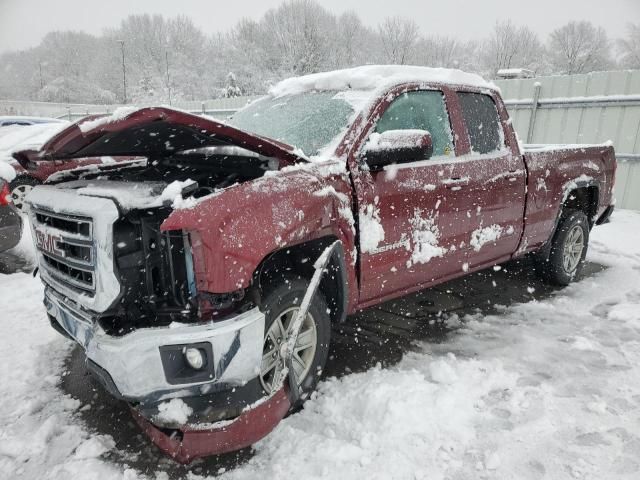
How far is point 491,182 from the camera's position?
140 inches

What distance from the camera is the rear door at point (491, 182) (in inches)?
137

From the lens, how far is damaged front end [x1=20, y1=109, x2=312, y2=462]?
1.87 meters

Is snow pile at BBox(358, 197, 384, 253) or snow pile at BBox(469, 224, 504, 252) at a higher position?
snow pile at BBox(358, 197, 384, 253)

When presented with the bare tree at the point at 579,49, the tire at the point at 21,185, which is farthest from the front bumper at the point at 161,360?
the bare tree at the point at 579,49

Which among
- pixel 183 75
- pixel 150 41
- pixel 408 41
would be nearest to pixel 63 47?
pixel 150 41

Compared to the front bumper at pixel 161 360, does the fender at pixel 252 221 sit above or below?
above

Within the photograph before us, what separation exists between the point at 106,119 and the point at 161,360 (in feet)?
3.54

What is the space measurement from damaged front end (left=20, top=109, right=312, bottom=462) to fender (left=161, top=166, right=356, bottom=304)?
0.13ft

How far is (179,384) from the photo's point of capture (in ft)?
6.23

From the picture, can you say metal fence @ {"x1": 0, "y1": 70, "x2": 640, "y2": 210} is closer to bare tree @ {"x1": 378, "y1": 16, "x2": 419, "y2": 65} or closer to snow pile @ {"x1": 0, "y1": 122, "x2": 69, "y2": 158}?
snow pile @ {"x1": 0, "y1": 122, "x2": 69, "y2": 158}

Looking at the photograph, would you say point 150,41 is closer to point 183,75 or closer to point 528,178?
point 183,75

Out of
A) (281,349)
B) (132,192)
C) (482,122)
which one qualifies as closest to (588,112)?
(482,122)

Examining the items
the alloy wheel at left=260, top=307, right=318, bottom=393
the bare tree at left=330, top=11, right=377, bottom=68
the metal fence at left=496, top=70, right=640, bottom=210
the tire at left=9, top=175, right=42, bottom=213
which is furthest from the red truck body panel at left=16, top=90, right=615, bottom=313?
the bare tree at left=330, top=11, right=377, bottom=68

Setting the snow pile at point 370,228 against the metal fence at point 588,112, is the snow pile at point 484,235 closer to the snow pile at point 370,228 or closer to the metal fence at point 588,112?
the snow pile at point 370,228
